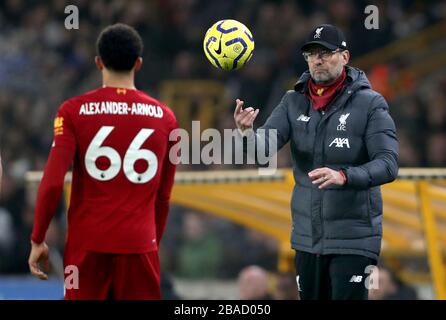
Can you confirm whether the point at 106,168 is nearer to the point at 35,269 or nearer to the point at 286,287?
the point at 35,269

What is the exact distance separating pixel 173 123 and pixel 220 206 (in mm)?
4633

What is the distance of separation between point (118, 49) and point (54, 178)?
803 mm

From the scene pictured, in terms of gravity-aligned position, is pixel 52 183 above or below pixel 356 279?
above

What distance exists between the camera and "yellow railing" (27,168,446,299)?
9.68m

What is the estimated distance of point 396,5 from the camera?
1681 centimetres

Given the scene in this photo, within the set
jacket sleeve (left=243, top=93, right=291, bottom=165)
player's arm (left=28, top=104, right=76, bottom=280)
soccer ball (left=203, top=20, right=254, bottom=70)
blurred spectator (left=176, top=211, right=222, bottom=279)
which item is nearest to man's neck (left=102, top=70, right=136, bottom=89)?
player's arm (left=28, top=104, right=76, bottom=280)

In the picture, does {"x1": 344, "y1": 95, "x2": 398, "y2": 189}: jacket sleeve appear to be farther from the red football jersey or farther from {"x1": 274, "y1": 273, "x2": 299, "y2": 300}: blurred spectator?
{"x1": 274, "y1": 273, "x2": 299, "y2": 300}: blurred spectator

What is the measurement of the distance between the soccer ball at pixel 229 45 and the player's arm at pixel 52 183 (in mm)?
1472

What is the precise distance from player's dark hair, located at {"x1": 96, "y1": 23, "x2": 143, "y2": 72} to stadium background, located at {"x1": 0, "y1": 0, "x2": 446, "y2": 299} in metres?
7.89

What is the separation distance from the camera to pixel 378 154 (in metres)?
6.93

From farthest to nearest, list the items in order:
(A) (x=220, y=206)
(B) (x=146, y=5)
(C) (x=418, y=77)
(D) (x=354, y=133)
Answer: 1. (B) (x=146, y=5)
2. (C) (x=418, y=77)
3. (A) (x=220, y=206)
4. (D) (x=354, y=133)

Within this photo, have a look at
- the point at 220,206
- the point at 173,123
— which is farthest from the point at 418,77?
the point at 173,123

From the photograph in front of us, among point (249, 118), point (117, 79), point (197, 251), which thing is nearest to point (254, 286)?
point (249, 118)
